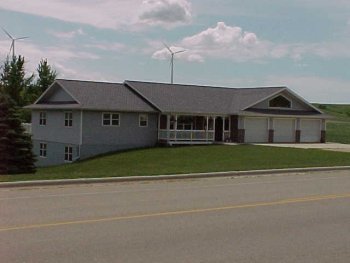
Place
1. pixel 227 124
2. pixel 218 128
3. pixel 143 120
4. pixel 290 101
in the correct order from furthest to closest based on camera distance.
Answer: pixel 290 101 < pixel 218 128 < pixel 227 124 < pixel 143 120

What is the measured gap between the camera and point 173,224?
399 inches

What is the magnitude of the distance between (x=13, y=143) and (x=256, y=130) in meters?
22.5

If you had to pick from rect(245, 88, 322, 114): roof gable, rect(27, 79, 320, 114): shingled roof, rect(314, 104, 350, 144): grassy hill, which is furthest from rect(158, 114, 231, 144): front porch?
rect(314, 104, 350, 144): grassy hill

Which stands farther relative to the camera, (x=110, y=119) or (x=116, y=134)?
(x=116, y=134)

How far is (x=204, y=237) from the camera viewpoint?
8977mm

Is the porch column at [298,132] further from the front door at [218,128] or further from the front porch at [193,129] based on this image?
the front door at [218,128]

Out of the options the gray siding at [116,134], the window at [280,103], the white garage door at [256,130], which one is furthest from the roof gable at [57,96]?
the window at [280,103]

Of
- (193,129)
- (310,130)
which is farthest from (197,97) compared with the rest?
(310,130)

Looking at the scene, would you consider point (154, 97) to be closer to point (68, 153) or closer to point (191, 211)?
point (68, 153)

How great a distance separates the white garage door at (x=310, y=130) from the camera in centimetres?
5138

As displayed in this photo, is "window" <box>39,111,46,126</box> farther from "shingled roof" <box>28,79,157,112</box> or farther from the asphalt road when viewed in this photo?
the asphalt road

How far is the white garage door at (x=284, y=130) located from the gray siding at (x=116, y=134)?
1017cm

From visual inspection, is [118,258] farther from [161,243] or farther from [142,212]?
[142,212]

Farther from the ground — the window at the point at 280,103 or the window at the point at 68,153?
the window at the point at 280,103
